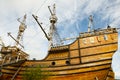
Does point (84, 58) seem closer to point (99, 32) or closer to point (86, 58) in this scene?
point (86, 58)

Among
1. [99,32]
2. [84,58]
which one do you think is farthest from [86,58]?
[99,32]

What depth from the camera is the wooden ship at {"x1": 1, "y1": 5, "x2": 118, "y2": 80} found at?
1748 centimetres

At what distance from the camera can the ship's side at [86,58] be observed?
57.3 ft

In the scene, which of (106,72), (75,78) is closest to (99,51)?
(106,72)

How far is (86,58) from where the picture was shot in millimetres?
18156

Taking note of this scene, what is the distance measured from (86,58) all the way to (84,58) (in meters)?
0.22

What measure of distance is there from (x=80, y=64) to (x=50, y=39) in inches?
396

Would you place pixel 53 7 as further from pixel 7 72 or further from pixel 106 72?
pixel 106 72

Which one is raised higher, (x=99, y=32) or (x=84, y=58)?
(x=99, y=32)

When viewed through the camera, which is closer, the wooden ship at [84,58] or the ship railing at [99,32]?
the wooden ship at [84,58]

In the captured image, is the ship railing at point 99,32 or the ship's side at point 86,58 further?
the ship railing at point 99,32

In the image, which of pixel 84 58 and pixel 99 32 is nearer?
pixel 84 58

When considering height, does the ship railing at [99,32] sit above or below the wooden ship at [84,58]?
above

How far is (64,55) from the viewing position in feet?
65.2
